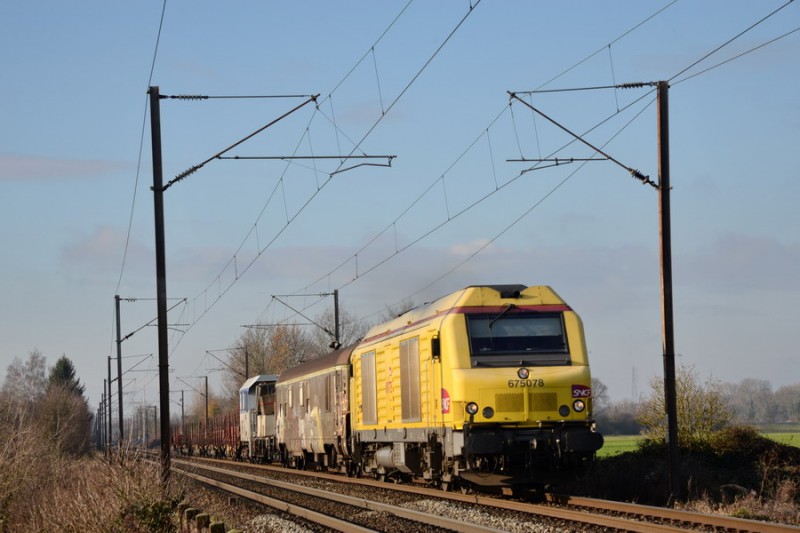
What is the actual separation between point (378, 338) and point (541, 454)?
782cm

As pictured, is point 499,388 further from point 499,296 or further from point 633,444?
point 633,444

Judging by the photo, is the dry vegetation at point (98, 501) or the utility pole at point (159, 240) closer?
the dry vegetation at point (98, 501)

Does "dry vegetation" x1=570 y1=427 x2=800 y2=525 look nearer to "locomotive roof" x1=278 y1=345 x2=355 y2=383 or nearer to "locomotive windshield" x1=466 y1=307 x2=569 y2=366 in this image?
"locomotive windshield" x1=466 y1=307 x2=569 y2=366

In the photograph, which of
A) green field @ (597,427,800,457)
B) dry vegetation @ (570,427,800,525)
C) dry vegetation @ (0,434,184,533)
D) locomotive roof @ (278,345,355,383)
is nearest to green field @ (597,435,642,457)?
green field @ (597,427,800,457)

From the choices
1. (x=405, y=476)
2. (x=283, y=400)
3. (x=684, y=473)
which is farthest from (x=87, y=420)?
(x=684, y=473)

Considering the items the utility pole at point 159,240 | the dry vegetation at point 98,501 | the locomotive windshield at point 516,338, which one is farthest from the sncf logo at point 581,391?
the utility pole at point 159,240

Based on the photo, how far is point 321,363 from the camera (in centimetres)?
3350

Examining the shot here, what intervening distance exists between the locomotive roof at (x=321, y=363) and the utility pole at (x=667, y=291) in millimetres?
10613

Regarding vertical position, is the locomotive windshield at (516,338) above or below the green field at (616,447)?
above

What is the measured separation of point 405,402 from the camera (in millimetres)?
22266

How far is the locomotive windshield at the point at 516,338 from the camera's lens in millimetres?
18969

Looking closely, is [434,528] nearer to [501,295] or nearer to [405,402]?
[501,295]

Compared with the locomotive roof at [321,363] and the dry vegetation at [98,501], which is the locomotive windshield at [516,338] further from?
the locomotive roof at [321,363]

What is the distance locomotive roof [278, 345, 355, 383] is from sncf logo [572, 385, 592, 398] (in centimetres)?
1099
